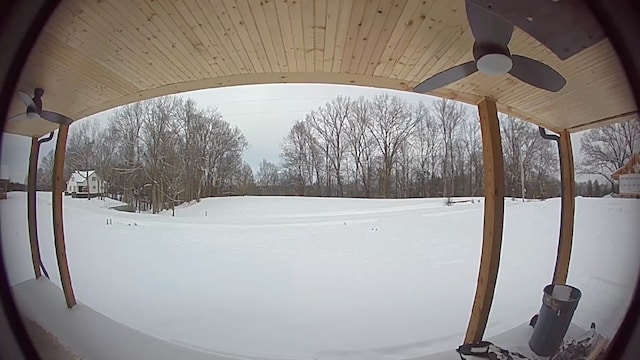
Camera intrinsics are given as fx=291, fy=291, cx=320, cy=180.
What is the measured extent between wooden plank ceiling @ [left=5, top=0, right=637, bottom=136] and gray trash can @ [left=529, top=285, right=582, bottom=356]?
4.61ft

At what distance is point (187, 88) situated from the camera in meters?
2.57

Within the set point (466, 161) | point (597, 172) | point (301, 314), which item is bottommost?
point (301, 314)

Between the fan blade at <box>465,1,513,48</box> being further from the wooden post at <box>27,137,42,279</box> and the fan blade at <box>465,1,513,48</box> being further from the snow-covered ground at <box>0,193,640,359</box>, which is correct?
the wooden post at <box>27,137,42,279</box>

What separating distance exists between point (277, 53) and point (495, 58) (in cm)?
138

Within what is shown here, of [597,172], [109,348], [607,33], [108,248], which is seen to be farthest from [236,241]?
[607,33]

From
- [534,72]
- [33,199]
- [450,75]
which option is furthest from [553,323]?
[33,199]

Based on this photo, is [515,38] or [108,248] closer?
[515,38]

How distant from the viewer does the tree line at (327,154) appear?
376cm

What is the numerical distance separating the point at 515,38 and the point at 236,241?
7244 millimetres

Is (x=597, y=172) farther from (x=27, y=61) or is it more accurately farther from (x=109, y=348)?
(x=109, y=348)

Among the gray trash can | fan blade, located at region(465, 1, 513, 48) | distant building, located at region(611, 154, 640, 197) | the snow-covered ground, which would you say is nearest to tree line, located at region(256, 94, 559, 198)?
the snow-covered ground

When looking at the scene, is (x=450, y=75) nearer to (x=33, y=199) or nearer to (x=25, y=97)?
(x=25, y=97)

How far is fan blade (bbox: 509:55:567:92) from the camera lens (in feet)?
5.08

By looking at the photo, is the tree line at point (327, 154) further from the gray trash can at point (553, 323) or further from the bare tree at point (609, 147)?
the gray trash can at point (553, 323)
